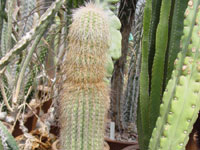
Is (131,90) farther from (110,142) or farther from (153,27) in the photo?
(153,27)

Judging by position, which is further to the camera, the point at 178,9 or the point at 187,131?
the point at 178,9

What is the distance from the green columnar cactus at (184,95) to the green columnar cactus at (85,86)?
211mm

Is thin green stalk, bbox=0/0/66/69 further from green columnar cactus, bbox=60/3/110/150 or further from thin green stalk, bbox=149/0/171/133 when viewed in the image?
thin green stalk, bbox=149/0/171/133

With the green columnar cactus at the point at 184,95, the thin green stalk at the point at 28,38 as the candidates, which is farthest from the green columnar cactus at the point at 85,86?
the green columnar cactus at the point at 184,95

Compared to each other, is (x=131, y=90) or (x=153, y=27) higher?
(x=153, y=27)

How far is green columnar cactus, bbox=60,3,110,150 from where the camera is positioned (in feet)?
2.47

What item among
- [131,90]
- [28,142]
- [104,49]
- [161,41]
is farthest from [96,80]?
[131,90]

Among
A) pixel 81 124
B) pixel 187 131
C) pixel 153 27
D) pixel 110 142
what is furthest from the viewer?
pixel 110 142

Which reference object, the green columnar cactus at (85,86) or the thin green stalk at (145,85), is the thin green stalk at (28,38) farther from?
the thin green stalk at (145,85)

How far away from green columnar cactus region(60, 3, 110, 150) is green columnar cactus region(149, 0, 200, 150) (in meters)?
0.21

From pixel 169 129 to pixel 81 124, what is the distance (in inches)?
→ 10.6

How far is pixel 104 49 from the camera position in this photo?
791 millimetres

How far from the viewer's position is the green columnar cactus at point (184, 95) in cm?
60

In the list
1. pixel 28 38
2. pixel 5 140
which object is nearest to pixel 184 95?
pixel 28 38
